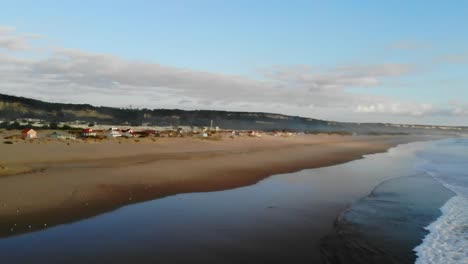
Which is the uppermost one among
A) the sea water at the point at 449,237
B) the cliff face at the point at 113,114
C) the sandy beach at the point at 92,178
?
the cliff face at the point at 113,114

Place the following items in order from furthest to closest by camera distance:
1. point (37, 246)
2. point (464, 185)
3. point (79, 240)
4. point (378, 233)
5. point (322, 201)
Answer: point (464, 185)
point (322, 201)
point (378, 233)
point (79, 240)
point (37, 246)

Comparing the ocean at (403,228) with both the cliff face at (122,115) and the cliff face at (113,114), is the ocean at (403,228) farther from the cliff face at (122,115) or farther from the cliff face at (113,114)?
the cliff face at (113,114)

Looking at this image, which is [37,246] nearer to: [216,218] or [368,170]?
[216,218]

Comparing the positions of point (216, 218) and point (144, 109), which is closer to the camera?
point (216, 218)

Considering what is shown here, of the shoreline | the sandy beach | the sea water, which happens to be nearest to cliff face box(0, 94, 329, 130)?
the sandy beach

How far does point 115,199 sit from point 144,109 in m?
144

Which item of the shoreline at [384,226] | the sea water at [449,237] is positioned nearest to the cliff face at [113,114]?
the shoreline at [384,226]

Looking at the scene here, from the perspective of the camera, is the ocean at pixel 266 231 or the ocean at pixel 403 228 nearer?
the ocean at pixel 266 231

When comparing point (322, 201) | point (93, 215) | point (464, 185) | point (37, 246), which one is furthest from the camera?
point (464, 185)

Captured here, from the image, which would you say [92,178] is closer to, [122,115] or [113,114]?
[113,114]

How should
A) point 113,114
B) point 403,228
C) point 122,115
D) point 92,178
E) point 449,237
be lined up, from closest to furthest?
point 449,237
point 403,228
point 92,178
point 113,114
point 122,115

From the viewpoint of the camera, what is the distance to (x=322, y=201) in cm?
1379

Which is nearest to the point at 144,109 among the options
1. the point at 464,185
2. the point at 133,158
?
the point at 133,158

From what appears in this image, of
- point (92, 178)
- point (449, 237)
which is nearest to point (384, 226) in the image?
point (449, 237)
